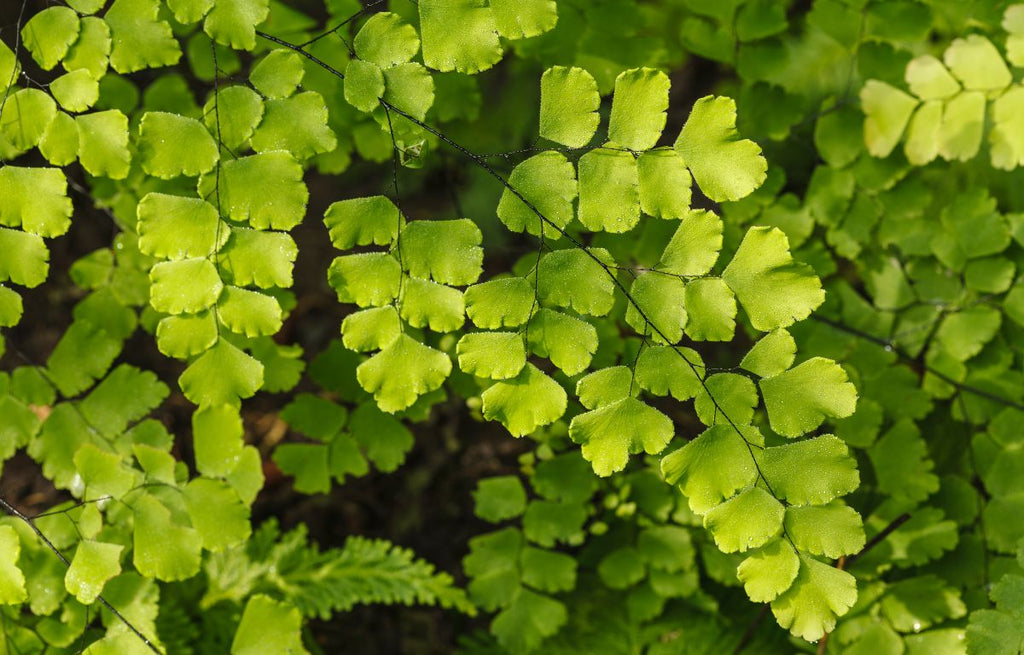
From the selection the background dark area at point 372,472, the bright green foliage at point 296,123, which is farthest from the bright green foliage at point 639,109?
the background dark area at point 372,472

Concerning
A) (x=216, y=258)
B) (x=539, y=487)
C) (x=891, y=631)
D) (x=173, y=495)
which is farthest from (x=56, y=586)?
(x=891, y=631)

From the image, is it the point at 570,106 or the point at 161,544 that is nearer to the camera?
the point at 570,106

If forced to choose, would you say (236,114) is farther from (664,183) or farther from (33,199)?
(664,183)

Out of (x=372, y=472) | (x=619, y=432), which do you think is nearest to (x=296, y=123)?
(x=619, y=432)

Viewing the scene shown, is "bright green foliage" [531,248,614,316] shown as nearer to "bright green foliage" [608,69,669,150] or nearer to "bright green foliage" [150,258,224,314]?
"bright green foliage" [608,69,669,150]

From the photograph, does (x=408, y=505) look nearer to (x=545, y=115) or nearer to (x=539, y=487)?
(x=539, y=487)

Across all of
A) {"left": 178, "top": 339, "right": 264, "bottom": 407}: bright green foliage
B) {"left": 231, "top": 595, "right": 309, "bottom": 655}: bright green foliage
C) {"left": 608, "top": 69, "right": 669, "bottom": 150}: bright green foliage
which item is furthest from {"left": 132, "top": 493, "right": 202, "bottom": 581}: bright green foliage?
{"left": 608, "top": 69, "right": 669, "bottom": 150}: bright green foliage

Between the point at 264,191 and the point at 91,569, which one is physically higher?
the point at 264,191
